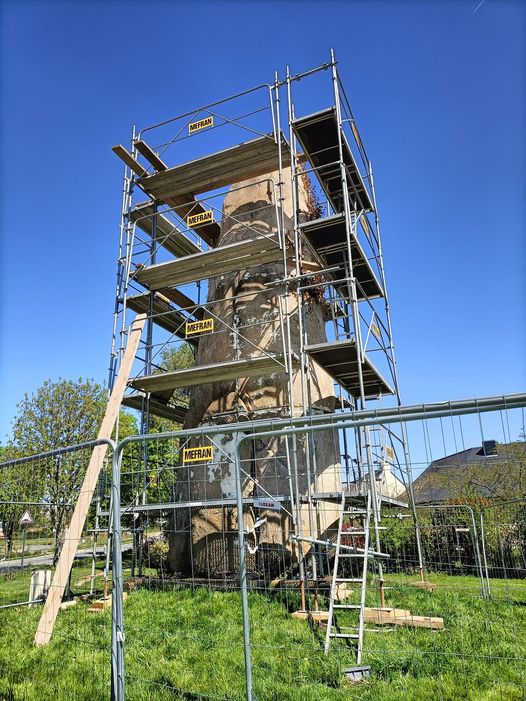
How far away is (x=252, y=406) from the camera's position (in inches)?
446

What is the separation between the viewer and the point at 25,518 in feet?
30.1

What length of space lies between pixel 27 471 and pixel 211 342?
223 inches

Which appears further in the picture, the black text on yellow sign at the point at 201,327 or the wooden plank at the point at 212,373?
the black text on yellow sign at the point at 201,327

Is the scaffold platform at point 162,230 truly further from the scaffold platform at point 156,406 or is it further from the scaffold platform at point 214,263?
the scaffold platform at point 156,406

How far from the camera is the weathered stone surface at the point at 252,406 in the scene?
9734 mm

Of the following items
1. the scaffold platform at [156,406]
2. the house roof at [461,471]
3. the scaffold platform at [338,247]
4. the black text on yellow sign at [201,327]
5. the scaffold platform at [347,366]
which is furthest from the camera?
the scaffold platform at [156,406]

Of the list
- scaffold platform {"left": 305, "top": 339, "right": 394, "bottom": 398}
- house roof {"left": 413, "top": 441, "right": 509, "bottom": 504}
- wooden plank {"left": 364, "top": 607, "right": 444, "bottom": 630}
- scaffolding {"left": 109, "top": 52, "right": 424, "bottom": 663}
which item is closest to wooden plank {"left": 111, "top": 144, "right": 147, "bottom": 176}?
scaffolding {"left": 109, "top": 52, "right": 424, "bottom": 663}

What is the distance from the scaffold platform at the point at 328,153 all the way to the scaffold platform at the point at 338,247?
1256 mm

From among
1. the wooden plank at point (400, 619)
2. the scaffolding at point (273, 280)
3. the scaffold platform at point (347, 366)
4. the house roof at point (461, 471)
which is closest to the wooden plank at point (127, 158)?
the scaffolding at point (273, 280)

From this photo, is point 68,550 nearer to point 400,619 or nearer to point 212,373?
point 400,619

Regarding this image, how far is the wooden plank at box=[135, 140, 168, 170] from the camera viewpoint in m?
13.7

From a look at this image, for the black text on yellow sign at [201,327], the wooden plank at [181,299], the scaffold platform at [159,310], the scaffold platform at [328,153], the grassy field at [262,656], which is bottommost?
the grassy field at [262,656]

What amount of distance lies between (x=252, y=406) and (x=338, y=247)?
3948 mm

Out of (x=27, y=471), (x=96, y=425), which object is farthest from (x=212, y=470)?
(x=96, y=425)
